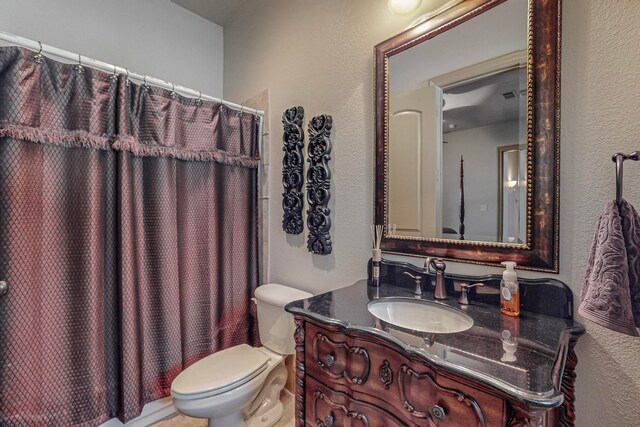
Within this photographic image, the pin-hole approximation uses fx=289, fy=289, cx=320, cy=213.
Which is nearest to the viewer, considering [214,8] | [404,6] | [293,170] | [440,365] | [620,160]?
[440,365]

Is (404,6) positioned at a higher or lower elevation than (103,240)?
higher

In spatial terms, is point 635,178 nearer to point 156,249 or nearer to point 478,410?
point 478,410

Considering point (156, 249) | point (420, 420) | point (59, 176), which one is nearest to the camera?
point (420, 420)

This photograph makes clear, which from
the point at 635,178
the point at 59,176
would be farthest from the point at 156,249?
the point at 635,178

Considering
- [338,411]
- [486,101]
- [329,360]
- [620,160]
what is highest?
[486,101]

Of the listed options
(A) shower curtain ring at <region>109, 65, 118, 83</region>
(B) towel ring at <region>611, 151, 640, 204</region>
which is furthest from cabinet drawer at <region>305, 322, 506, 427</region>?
(A) shower curtain ring at <region>109, 65, 118, 83</region>

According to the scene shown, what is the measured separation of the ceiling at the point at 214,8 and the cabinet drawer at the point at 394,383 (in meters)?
2.46

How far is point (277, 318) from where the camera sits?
5.44 feet

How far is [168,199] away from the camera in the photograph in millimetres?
1630

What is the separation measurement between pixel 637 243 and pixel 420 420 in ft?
2.31

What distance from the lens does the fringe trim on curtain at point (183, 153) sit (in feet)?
4.80

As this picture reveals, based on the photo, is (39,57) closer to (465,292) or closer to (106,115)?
(106,115)

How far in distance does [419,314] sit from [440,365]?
447 millimetres

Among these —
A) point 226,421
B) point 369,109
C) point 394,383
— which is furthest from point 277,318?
point 369,109
